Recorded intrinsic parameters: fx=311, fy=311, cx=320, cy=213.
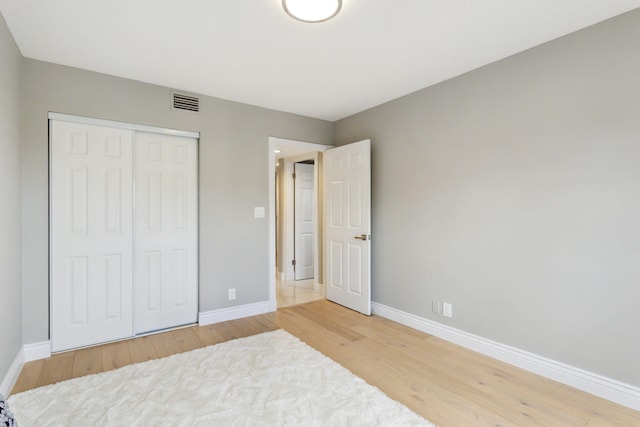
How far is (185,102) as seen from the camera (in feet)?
10.7

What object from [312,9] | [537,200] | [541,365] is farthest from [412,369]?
[312,9]

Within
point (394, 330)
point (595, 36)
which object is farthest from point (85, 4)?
point (394, 330)

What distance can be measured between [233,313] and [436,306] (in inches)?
87.3

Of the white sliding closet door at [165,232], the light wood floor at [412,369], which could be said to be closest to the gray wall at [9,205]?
the light wood floor at [412,369]

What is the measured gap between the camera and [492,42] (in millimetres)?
2328

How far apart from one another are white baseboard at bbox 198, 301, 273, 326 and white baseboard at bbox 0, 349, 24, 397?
54.9 inches

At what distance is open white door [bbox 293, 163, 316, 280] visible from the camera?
18.2 feet

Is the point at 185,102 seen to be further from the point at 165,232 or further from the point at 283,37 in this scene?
the point at 283,37

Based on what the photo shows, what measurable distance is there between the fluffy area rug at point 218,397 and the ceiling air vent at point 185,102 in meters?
Result: 2.42

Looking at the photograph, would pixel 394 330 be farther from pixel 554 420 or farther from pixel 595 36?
pixel 595 36

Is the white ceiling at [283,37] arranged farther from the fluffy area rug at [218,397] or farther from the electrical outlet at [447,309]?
the fluffy area rug at [218,397]

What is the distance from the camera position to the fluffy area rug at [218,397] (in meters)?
1.84

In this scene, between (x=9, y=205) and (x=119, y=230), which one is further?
(x=119, y=230)

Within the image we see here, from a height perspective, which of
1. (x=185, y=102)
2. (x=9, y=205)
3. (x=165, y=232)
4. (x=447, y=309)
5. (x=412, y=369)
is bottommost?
(x=412, y=369)
